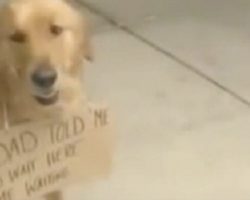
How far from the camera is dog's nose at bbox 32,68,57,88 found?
145 cm

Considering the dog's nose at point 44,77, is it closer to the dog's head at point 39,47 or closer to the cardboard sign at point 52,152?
the dog's head at point 39,47

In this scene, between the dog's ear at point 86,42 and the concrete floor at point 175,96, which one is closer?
the dog's ear at point 86,42

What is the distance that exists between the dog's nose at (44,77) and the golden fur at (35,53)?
0.01 metres

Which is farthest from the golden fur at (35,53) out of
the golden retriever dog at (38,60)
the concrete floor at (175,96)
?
the concrete floor at (175,96)

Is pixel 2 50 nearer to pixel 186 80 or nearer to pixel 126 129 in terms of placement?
pixel 126 129

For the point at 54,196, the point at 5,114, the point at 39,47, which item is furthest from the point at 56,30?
the point at 54,196

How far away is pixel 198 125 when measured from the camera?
2146 millimetres

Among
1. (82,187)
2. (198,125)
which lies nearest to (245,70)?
(198,125)

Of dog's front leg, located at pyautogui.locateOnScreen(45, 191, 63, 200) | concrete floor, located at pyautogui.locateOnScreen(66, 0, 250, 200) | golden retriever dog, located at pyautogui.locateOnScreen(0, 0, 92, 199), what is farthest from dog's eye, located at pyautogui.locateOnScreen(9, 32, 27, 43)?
concrete floor, located at pyautogui.locateOnScreen(66, 0, 250, 200)

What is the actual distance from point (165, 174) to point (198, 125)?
0.81 ft

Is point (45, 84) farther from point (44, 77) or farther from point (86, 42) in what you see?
point (86, 42)

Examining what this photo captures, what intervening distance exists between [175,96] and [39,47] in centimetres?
88

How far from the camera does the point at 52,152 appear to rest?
1.56m

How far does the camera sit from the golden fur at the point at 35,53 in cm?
147
